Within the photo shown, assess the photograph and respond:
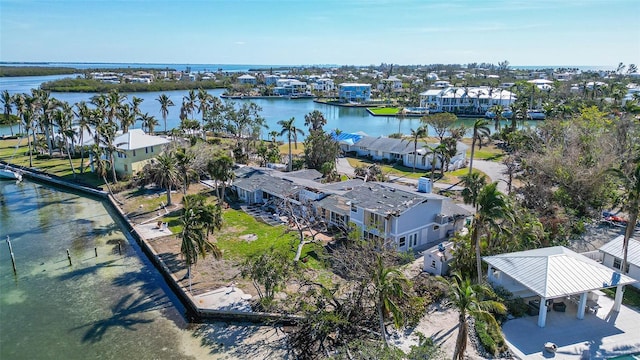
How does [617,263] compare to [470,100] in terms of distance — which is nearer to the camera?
[617,263]

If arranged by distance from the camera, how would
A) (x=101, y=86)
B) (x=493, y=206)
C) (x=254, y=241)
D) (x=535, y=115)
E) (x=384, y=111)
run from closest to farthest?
(x=493, y=206), (x=254, y=241), (x=535, y=115), (x=384, y=111), (x=101, y=86)

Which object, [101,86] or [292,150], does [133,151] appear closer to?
[292,150]

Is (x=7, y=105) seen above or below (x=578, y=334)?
above

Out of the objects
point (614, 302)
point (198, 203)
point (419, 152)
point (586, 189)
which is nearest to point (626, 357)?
point (614, 302)

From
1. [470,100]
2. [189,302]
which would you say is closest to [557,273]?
[189,302]

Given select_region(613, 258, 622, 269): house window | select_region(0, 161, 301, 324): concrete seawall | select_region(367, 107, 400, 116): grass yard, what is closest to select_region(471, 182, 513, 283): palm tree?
select_region(0, 161, 301, 324): concrete seawall

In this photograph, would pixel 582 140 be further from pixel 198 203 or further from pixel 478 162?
pixel 198 203

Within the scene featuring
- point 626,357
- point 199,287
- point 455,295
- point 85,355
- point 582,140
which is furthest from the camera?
point 582,140

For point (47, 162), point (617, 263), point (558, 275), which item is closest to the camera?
point (558, 275)

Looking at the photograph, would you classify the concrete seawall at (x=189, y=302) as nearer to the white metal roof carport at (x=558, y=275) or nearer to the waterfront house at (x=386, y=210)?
the waterfront house at (x=386, y=210)
